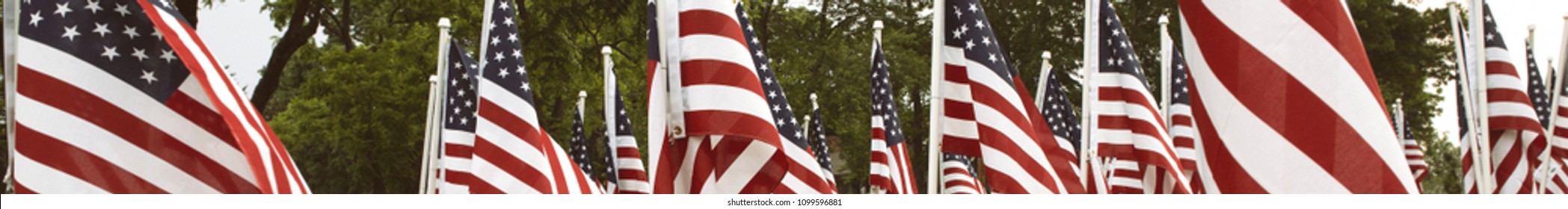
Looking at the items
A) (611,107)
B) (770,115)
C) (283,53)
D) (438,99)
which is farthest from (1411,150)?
(770,115)

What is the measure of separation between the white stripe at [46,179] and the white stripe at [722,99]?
293 cm

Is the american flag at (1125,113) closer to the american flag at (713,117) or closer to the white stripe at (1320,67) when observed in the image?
the american flag at (713,117)

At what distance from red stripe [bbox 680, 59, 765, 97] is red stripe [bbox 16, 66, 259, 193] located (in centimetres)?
272

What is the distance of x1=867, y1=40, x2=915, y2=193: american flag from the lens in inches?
538

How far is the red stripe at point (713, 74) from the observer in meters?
7.29

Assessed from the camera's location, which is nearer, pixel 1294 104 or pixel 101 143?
pixel 1294 104

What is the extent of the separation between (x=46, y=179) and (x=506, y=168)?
4916mm

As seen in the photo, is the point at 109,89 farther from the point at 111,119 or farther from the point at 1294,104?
the point at 1294,104

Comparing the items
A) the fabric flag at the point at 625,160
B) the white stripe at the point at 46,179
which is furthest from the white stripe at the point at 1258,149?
the fabric flag at the point at 625,160

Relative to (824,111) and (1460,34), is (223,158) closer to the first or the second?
(1460,34)

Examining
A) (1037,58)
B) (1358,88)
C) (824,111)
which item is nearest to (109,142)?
(1358,88)

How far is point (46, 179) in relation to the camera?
4801 mm

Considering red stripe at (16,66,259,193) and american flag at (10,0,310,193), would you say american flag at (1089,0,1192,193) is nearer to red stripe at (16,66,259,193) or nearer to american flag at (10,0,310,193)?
american flag at (10,0,310,193)
